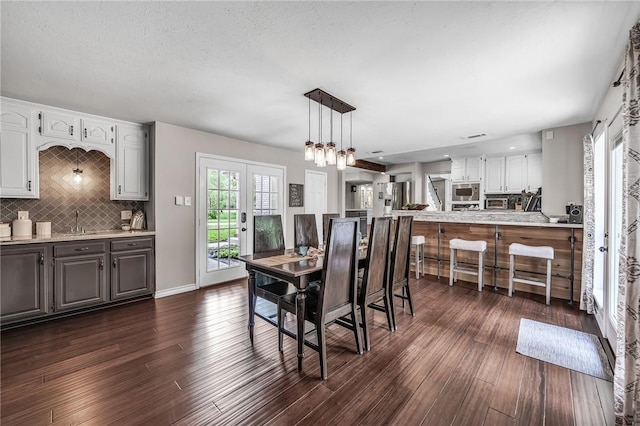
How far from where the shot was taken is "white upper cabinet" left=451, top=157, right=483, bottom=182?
6.57 meters

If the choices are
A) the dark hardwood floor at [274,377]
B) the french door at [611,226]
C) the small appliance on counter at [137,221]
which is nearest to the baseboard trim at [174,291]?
the dark hardwood floor at [274,377]

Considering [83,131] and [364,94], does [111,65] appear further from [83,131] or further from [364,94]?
[364,94]

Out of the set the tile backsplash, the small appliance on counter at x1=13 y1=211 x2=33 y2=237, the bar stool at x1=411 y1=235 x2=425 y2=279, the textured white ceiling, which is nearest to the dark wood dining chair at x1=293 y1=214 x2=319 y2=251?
the textured white ceiling

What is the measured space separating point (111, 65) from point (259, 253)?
2064mm

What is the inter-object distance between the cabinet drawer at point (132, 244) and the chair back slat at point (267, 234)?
1705 millimetres

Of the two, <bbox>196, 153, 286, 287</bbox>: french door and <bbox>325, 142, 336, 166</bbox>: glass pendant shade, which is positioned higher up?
<bbox>325, 142, 336, 166</bbox>: glass pendant shade

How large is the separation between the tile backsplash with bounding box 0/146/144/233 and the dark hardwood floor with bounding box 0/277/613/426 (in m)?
1.29

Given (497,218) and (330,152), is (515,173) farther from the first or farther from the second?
(330,152)

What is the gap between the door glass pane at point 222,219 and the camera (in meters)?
4.29

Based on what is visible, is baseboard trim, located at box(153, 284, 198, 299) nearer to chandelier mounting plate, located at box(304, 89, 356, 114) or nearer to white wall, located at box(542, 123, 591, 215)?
chandelier mounting plate, located at box(304, 89, 356, 114)

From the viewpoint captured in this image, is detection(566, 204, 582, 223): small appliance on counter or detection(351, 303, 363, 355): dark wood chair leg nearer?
detection(351, 303, 363, 355): dark wood chair leg

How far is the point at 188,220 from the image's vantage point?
4047 mm

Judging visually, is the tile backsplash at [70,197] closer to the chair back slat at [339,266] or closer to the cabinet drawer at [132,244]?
the cabinet drawer at [132,244]

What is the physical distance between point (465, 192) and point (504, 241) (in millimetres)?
2852
